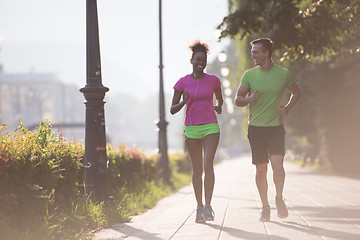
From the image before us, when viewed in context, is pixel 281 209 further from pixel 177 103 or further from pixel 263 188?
pixel 177 103

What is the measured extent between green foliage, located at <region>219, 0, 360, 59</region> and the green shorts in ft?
3.75

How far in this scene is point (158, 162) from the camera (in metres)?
17.6

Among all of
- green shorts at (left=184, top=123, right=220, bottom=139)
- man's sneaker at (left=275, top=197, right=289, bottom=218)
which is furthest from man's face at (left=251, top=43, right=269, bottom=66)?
man's sneaker at (left=275, top=197, right=289, bottom=218)

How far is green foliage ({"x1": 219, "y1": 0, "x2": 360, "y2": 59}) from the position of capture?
6.10 metres

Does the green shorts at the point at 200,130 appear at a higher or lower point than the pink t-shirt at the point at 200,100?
lower

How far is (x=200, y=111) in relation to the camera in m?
7.40

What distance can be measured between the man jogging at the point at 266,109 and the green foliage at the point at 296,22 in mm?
449

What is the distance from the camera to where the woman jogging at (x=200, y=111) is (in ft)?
24.3

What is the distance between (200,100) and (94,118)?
206 cm

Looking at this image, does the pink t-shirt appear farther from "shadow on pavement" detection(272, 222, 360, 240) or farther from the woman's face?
"shadow on pavement" detection(272, 222, 360, 240)

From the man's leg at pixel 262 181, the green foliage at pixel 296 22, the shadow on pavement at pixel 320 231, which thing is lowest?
the shadow on pavement at pixel 320 231

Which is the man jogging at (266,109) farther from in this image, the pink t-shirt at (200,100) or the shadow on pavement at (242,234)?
the shadow on pavement at (242,234)

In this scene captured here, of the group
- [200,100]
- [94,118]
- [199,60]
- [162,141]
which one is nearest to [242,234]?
[200,100]

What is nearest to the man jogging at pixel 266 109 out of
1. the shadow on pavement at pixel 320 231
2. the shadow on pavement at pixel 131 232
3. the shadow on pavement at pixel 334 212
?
the shadow on pavement at pixel 320 231
